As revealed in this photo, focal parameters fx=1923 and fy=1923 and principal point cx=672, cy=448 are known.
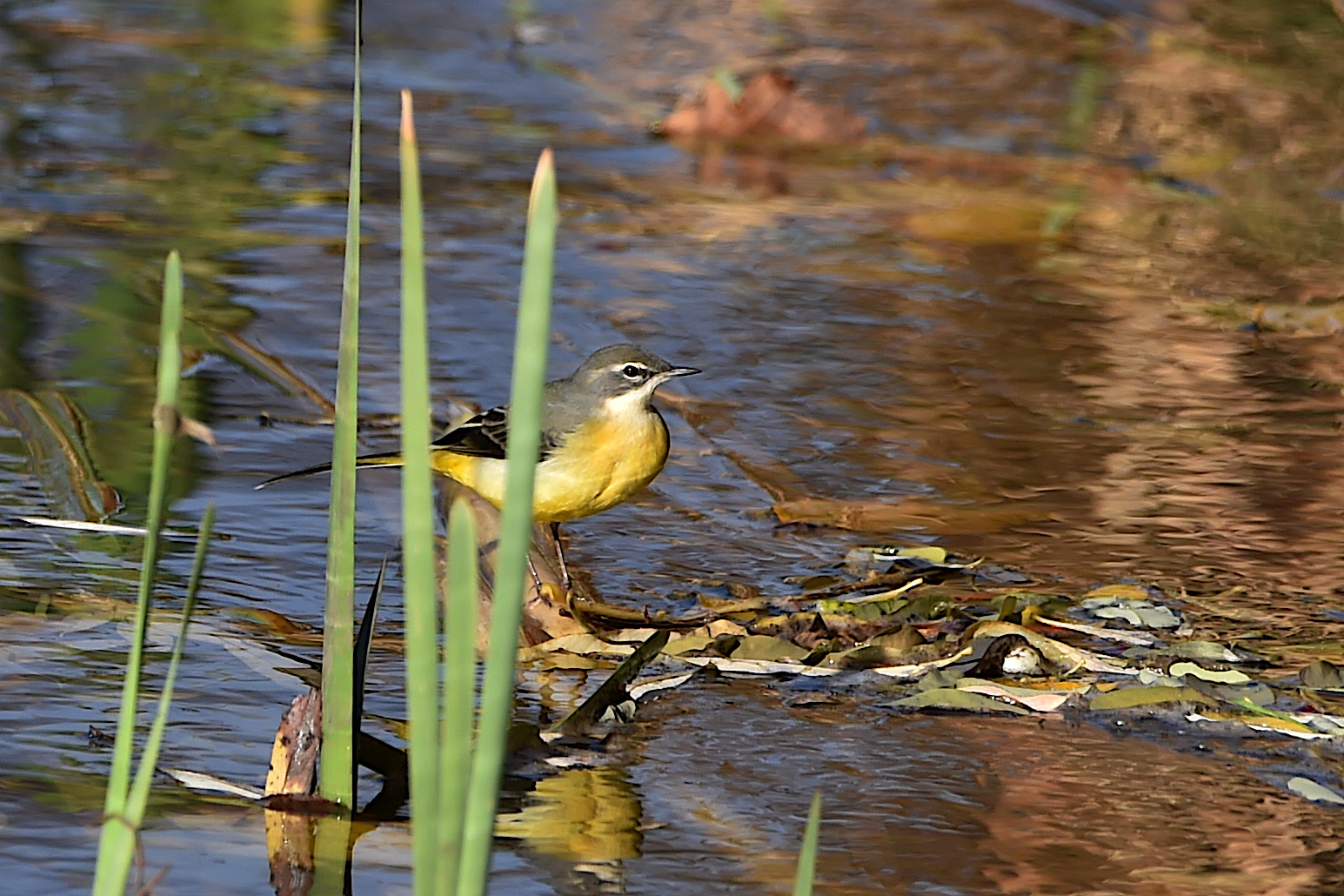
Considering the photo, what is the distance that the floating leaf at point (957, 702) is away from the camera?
4102mm

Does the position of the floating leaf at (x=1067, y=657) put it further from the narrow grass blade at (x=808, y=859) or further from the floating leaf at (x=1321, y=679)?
the narrow grass blade at (x=808, y=859)

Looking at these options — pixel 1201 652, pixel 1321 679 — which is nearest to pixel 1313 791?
pixel 1321 679

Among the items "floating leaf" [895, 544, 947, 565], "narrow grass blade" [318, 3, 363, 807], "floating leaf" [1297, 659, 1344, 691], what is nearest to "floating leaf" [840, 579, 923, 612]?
"floating leaf" [895, 544, 947, 565]

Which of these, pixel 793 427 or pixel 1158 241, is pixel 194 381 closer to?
pixel 793 427

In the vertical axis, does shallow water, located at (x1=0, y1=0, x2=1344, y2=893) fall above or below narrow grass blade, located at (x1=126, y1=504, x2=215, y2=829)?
below

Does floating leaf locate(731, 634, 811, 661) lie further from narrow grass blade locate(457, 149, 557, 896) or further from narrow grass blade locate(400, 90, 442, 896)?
narrow grass blade locate(457, 149, 557, 896)

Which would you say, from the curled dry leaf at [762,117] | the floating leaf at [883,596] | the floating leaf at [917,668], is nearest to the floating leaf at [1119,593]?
the floating leaf at [883,596]

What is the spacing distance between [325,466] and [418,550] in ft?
11.1

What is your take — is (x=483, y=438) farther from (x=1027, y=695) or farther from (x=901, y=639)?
(x=1027, y=695)

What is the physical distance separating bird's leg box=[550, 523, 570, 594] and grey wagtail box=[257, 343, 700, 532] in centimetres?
2

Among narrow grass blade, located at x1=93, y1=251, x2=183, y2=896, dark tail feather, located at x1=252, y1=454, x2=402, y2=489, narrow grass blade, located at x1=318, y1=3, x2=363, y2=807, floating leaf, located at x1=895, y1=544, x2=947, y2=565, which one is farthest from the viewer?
dark tail feather, located at x1=252, y1=454, x2=402, y2=489

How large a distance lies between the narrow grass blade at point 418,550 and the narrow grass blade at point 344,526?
41 cm

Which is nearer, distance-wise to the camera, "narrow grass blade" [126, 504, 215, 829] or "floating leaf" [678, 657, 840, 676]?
"narrow grass blade" [126, 504, 215, 829]

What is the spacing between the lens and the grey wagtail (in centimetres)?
516
